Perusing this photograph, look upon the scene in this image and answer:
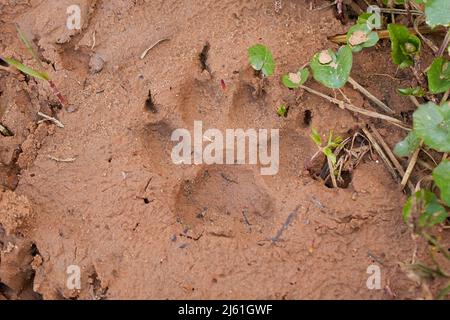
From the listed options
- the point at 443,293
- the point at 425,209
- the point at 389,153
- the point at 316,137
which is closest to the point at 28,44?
the point at 316,137

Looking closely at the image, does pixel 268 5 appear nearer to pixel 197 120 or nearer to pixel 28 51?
pixel 197 120

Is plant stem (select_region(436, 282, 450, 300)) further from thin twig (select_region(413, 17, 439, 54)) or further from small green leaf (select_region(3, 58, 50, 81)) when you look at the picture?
small green leaf (select_region(3, 58, 50, 81))

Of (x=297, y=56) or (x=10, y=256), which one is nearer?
(x=10, y=256)

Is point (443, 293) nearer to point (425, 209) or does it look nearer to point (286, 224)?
point (425, 209)

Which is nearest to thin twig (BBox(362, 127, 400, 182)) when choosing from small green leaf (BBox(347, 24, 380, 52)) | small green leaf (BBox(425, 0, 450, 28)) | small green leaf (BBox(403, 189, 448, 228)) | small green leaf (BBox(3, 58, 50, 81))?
small green leaf (BBox(403, 189, 448, 228))

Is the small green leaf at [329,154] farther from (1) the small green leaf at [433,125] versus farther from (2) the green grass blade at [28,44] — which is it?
(2) the green grass blade at [28,44]

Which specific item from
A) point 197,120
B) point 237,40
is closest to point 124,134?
point 197,120
